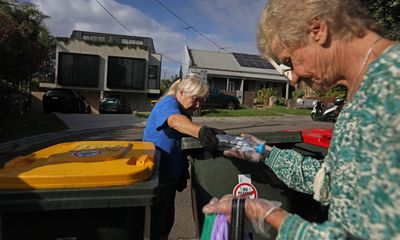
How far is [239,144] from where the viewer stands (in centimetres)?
230

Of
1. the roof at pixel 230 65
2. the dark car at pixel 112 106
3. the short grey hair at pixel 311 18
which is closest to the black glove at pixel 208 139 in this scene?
the short grey hair at pixel 311 18

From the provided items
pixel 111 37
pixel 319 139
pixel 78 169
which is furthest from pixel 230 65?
pixel 78 169

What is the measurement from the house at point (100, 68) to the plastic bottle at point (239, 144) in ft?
96.7

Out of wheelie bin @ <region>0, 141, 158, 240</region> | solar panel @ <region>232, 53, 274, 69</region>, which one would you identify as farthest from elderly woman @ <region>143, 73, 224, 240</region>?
solar panel @ <region>232, 53, 274, 69</region>

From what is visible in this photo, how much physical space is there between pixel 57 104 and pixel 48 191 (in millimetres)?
21439

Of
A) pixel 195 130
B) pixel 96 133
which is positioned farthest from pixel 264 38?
pixel 96 133

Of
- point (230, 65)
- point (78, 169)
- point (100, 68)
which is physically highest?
point (230, 65)

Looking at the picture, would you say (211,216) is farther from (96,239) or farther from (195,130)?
(195,130)

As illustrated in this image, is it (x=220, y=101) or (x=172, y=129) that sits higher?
(x=220, y=101)

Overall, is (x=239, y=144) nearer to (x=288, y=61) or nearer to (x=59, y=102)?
(x=288, y=61)

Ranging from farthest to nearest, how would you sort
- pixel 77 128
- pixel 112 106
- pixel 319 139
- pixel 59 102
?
1. pixel 112 106
2. pixel 59 102
3. pixel 77 128
4. pixel 319 139

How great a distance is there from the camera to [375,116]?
42.3 inches

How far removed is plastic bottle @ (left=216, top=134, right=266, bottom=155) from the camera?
7.20 feet

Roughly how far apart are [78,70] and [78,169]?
30560 mm
